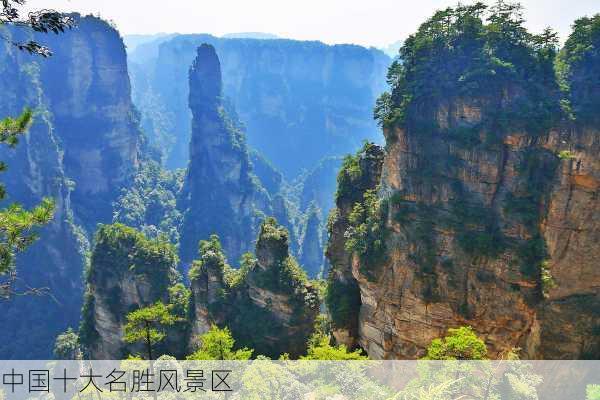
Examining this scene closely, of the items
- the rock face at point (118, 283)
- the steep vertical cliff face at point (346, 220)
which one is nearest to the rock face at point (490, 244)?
the steep vertical cliff face at point (346, 220)

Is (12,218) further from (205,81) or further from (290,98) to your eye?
(290,98)

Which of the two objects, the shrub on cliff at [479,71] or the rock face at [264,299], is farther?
the rock face at [264,299]

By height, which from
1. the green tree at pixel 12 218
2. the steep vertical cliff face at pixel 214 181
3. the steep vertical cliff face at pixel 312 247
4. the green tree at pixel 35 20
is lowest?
the steep vertical cliff face at pixel 312 247

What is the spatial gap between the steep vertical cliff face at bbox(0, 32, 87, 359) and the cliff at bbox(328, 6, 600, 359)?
156ft

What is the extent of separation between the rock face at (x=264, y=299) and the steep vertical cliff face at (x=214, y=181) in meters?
47.5

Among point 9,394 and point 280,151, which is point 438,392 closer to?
point 9,394

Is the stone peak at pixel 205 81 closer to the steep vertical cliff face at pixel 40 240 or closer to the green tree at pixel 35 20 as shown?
the steep vertical cliff face at pixel 40 240

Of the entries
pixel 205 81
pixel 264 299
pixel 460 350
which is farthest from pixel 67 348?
pixel 205 81

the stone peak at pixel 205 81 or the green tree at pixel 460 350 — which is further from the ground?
the stone peak at pixel 205 81

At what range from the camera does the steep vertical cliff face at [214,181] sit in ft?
266

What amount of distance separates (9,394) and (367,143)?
35.6 m

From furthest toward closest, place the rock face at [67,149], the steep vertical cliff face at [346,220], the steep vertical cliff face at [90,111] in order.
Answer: the steep vertical cliff face at [90,111], the rock face at [67,149], the steep vertical cliff face at [346,220]

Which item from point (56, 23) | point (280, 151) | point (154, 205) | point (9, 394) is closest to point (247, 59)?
point (280, 151)

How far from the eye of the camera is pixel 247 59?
153750 mm
